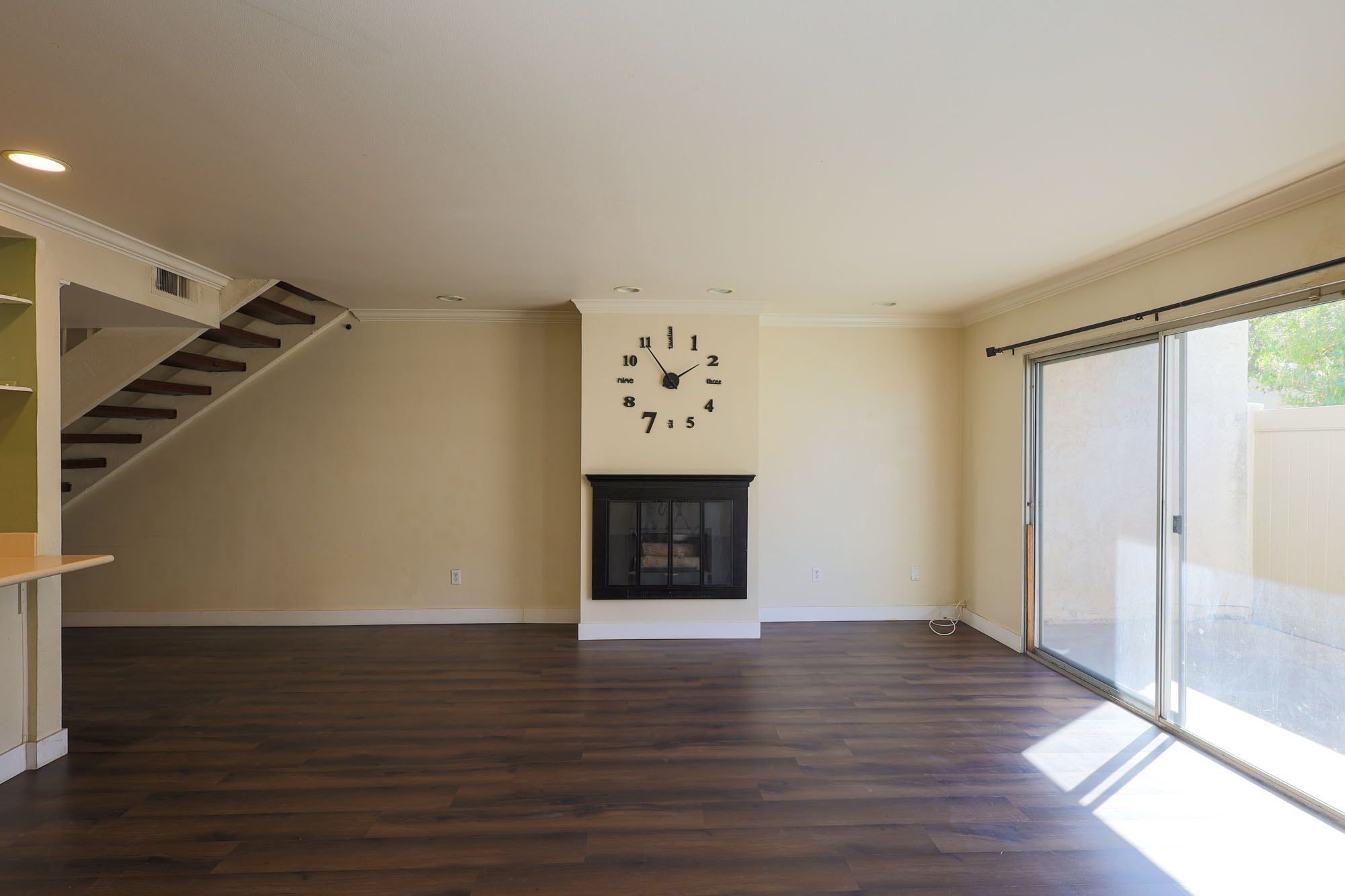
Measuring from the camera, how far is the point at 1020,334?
15.4ft

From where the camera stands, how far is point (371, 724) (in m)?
3.42

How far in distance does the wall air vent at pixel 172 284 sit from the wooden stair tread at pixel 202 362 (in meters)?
0.57

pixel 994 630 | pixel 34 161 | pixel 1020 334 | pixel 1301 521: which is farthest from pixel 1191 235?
pixel 34 161

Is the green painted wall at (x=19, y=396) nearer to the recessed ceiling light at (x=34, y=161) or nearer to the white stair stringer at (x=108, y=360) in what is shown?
the recessed ceiling light at (x=34, y=161)

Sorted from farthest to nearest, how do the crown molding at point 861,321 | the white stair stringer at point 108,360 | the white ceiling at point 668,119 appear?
1. the crown molding at point 861,321
2. the white stair stringer at point 108,360
3. the white ceiling at point 668,119

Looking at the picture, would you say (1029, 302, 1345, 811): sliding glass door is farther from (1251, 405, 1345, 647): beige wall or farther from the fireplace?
the fireplace

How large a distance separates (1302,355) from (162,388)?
654cm

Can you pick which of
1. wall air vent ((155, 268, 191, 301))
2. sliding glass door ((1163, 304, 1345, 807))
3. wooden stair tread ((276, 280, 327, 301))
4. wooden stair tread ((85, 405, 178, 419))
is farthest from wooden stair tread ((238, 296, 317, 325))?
sliding glass door ((1163, 304, 1345, 807))

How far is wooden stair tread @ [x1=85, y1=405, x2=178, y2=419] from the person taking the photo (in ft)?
14.8

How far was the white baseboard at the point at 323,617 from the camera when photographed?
17.0ft

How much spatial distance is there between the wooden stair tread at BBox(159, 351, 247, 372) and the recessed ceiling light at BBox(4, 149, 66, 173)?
200 cm

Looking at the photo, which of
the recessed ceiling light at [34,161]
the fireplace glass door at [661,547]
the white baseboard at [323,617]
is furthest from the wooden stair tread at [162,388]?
the fireplace glass door at [661,547]

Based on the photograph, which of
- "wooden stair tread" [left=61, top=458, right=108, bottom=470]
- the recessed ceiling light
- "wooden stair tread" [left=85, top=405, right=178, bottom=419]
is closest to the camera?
the recessed ceiling light

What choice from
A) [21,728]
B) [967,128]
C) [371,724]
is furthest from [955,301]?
[21,728]
